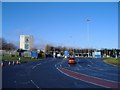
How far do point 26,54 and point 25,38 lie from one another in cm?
5934

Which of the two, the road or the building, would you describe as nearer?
the road

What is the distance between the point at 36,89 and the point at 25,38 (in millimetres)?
161638

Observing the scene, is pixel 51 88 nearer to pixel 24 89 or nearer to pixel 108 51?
pixel 24 89

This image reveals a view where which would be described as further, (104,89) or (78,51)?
(78,51)

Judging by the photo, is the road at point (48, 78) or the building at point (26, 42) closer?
the road at point (48, 78)

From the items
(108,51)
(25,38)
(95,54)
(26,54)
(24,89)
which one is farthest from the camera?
(108,51)

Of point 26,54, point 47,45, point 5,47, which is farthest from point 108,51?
Result: point 26,54

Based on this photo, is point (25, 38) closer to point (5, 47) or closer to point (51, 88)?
point (5, 47)

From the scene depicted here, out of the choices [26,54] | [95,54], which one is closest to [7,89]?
[26,54]

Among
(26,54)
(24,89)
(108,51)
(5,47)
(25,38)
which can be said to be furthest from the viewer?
(108,51)

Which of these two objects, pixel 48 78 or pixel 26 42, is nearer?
pixel 48 78

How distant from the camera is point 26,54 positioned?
122 m

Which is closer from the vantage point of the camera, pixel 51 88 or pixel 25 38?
pixel 51 88

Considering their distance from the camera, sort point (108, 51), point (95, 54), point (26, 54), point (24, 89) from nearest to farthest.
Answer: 1. point (24, 89)
2. point (26, 54)
3. point (95, 54)
4. point (108, 51)
